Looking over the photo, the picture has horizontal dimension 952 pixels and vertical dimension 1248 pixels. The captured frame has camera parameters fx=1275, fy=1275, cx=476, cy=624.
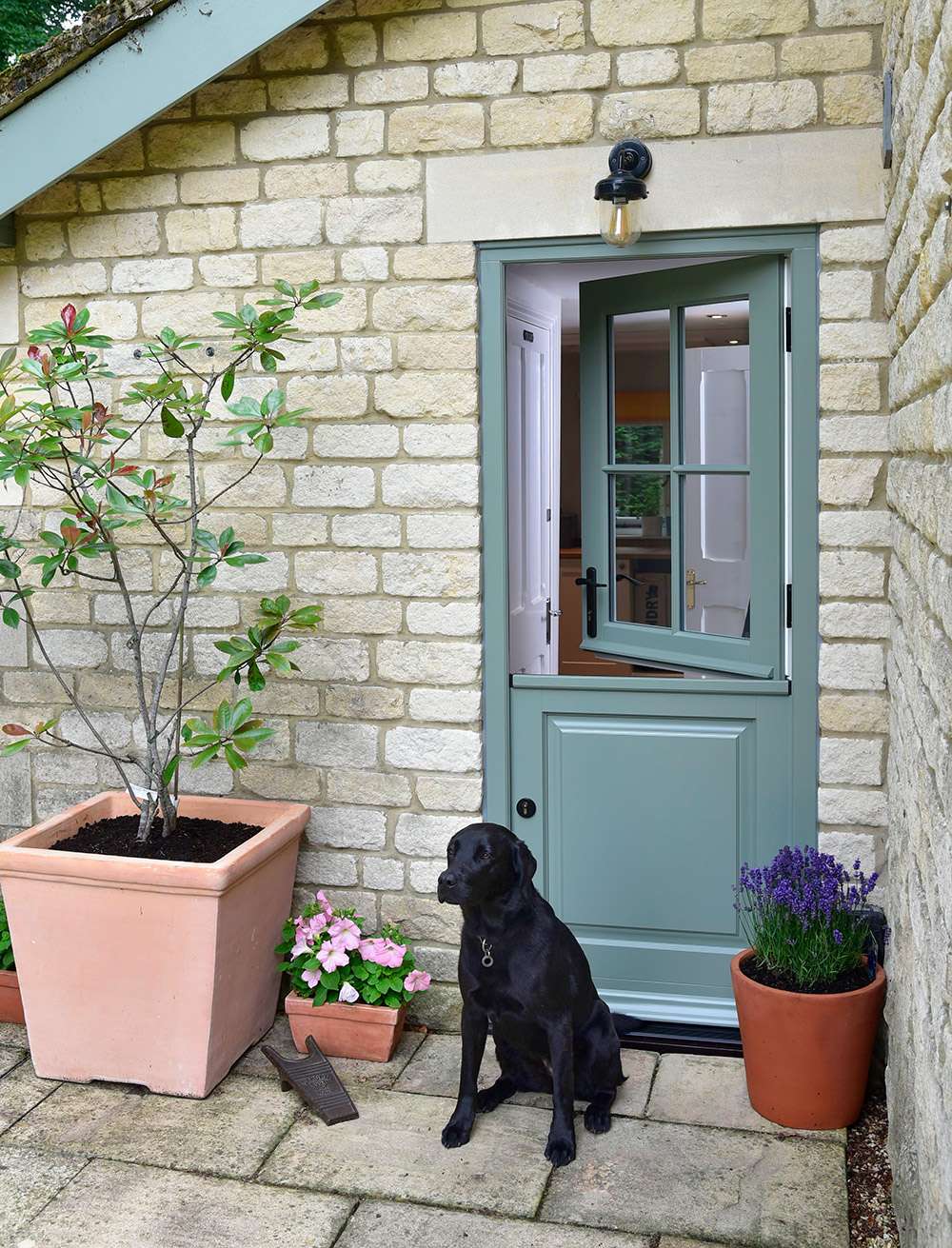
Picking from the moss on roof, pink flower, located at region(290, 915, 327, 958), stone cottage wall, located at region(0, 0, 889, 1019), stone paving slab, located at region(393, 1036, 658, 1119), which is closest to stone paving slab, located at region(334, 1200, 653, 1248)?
stone paving slab, located at region(393, 1036, 658, 1119)

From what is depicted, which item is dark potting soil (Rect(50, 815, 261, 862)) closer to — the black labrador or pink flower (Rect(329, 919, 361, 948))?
pink flower (Rect(329, 919, 361, 948))

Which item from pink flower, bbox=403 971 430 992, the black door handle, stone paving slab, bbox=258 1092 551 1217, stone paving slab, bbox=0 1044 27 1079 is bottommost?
stone paving slab, bbox=258 1092 551 1217

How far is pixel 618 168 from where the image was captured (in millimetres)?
3592

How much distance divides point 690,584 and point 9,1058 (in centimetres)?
257

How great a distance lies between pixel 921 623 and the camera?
247 cm

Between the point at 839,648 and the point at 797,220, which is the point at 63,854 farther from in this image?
the point at 797,220

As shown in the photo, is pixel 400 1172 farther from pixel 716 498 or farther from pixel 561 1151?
pixel 716 498

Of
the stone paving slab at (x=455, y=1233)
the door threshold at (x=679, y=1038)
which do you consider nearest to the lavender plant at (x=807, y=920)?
the door threshold at (x=679, y=1038)

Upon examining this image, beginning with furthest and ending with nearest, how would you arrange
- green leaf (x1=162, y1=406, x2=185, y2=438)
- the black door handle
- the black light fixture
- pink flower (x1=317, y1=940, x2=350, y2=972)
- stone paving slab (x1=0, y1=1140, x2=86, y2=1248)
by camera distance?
1. the black door handle
2. pink flower (x1=317, y1=940, x2=350, y2=972)
3. green leaf (x1=162, y1=406, x2=185, y2=438)
4. the black light fixture
5. stone paving slab (x1=0, y1=1140, x2=86, y2=1248)

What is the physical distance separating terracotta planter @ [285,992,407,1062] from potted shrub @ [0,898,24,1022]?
3.03 ft

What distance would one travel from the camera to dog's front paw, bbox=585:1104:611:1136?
11.1 ft

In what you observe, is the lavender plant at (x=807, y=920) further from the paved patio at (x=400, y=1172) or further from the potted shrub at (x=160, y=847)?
the potted shrub at (x=160, y=847)

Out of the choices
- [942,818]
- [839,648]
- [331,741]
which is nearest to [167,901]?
[331,741]

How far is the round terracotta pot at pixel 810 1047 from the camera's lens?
10.6 feet
